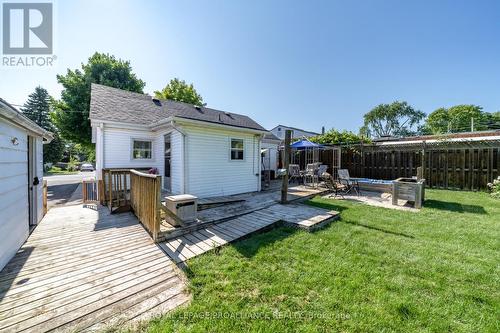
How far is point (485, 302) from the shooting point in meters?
2.32

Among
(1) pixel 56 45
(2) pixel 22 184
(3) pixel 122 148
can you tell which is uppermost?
(1) pixel 56 45

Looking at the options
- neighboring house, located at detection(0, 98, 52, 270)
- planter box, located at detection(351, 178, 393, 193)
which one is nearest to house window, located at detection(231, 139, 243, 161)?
neighboring house, located at detection(0, 98, 52, 270)

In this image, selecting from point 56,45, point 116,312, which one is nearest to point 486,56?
point 116,312

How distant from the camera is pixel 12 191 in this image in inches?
132

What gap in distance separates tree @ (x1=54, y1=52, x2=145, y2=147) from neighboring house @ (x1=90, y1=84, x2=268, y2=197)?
7.62 m

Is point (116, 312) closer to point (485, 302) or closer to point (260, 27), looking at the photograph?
point (485, 302)

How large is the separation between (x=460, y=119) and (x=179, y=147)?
48.4 m

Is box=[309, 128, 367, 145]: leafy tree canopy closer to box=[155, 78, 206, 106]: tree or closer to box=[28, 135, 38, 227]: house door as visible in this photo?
box=[28, 135, 38, 227]: house door

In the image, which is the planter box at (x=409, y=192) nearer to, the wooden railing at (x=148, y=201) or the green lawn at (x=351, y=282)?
the green lawn at (x=351, y=282)

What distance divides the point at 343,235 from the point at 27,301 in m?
4.96

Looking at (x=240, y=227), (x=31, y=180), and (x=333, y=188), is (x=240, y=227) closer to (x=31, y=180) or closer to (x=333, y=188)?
(x=31, y=180)

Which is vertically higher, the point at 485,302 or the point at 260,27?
the point at 260,27

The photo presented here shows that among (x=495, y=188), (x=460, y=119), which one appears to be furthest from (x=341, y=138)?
(x=460, y=119)

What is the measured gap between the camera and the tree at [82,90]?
49.5ft
